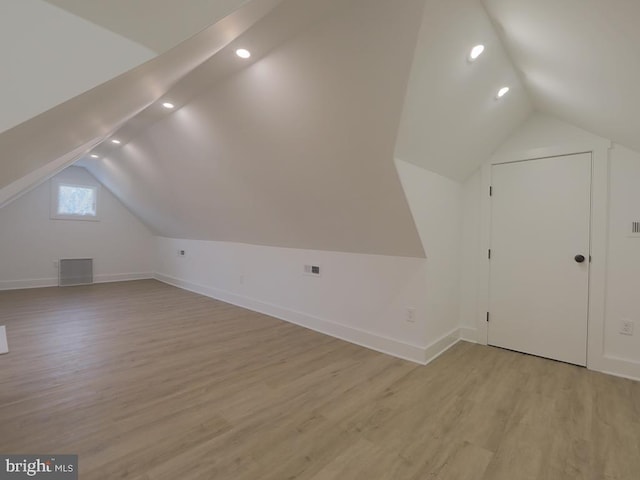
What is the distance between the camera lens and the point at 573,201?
2.83 metres

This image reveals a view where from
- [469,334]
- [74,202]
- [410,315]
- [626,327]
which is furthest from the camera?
[74,202]

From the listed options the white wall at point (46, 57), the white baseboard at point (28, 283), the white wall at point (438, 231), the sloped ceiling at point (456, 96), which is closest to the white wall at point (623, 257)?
the sloped ceiling at point (456, 96)

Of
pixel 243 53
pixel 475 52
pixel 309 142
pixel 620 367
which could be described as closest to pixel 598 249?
pixel 620 367

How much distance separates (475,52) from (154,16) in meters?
1.81

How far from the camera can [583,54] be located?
1667mm

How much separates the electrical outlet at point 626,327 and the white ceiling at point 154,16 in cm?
364

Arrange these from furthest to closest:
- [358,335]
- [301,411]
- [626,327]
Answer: [358,335], [626,327], [301,411]

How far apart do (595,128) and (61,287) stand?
28.4ft

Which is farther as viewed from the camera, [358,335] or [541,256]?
[358,335]

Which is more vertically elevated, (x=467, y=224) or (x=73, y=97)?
(x=73, y=97)

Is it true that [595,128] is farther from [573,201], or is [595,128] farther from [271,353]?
[271,353]

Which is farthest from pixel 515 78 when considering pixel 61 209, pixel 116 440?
pixel 61 209

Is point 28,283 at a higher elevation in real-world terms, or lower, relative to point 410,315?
lower

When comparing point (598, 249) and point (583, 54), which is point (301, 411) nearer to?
point (583, 54)
